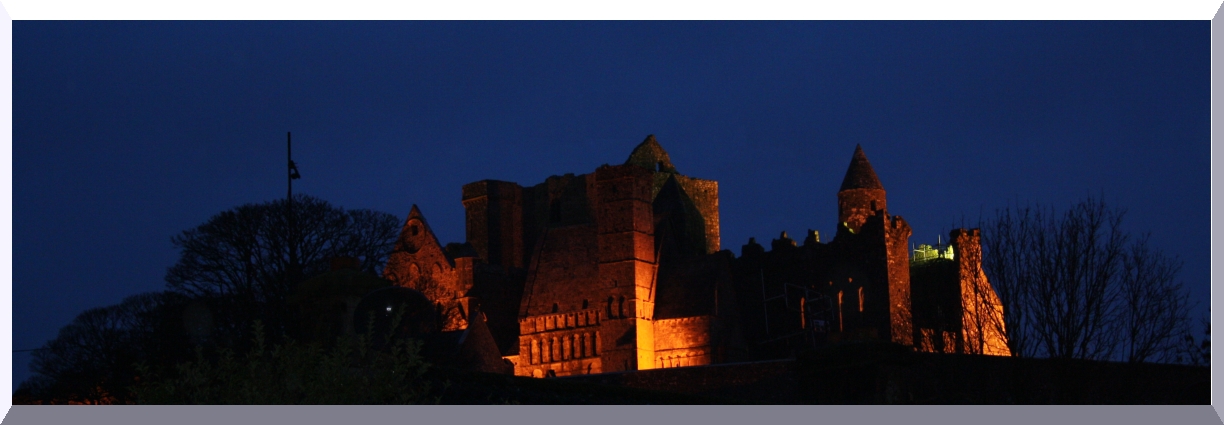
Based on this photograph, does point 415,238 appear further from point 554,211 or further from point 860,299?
point 860,299

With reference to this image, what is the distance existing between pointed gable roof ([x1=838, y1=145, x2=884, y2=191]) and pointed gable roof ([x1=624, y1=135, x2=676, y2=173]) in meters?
10.2

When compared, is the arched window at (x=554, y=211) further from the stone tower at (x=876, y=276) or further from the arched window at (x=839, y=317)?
the arched window at (x=839, y=317)

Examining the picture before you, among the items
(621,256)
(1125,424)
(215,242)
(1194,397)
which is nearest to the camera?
(1125,424)

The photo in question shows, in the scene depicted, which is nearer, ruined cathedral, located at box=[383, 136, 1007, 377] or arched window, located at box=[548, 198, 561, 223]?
ruined cathedral, located at box=[383, 136, 1007, 377]

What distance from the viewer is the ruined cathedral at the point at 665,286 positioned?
5722 centimetres

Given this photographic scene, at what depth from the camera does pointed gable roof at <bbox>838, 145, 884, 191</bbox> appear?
6512 centimetres

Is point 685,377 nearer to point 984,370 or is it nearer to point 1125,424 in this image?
point 984,370

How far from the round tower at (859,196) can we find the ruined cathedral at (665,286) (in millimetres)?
56

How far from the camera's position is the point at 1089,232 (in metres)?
31.1

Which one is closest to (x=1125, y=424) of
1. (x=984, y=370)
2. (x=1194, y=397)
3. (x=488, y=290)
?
(x=1194, y=397)

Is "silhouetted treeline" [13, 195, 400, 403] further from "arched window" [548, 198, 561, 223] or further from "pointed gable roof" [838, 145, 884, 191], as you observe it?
"pointed gable roof" [838, 145, 884, 191]

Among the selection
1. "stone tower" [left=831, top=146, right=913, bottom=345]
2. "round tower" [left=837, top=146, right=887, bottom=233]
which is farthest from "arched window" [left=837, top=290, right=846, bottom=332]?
"round tower" [left=837, top=146, right=887, bottom=233]

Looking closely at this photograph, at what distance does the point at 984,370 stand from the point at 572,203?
39.0 m

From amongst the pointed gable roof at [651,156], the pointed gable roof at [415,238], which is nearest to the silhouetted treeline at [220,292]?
the pointed gable roof at [415,238]
